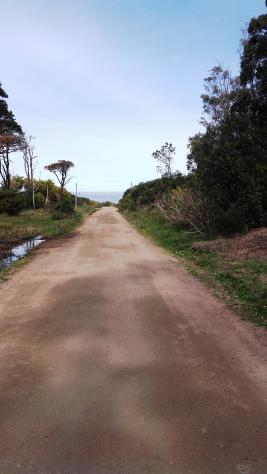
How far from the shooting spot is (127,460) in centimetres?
308

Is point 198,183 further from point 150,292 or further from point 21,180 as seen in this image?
point 21,180

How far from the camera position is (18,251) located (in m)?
16.0

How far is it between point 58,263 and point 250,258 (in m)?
5.90

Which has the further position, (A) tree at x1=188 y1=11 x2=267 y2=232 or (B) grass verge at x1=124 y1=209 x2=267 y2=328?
(A) tree at x1=188 y1=11 x2=267 y2=232

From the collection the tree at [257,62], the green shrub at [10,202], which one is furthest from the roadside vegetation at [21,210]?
the tree at [257,62]

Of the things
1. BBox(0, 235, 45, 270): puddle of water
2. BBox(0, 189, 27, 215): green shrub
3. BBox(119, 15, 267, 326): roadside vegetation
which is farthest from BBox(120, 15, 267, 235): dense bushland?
BBox(0, 189, 27, 215): green shrub

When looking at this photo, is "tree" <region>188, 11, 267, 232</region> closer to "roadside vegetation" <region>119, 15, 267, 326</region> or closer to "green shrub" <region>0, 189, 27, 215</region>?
"roadside vegetation" <region>119, 15, 267, 326</region>

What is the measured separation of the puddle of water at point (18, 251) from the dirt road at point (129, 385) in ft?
17.6

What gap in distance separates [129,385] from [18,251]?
41.6ft

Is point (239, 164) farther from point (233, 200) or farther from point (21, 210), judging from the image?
point (21, 210)

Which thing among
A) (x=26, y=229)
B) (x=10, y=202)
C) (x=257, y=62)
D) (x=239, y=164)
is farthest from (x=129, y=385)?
(x=10, y=202)

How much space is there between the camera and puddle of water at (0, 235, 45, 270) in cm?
1334

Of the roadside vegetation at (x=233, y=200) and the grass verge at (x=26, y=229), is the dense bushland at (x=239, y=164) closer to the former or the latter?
the roadside vegetation at (x=233, y=200)

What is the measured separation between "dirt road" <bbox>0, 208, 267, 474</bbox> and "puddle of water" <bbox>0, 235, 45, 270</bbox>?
5.36 metres
